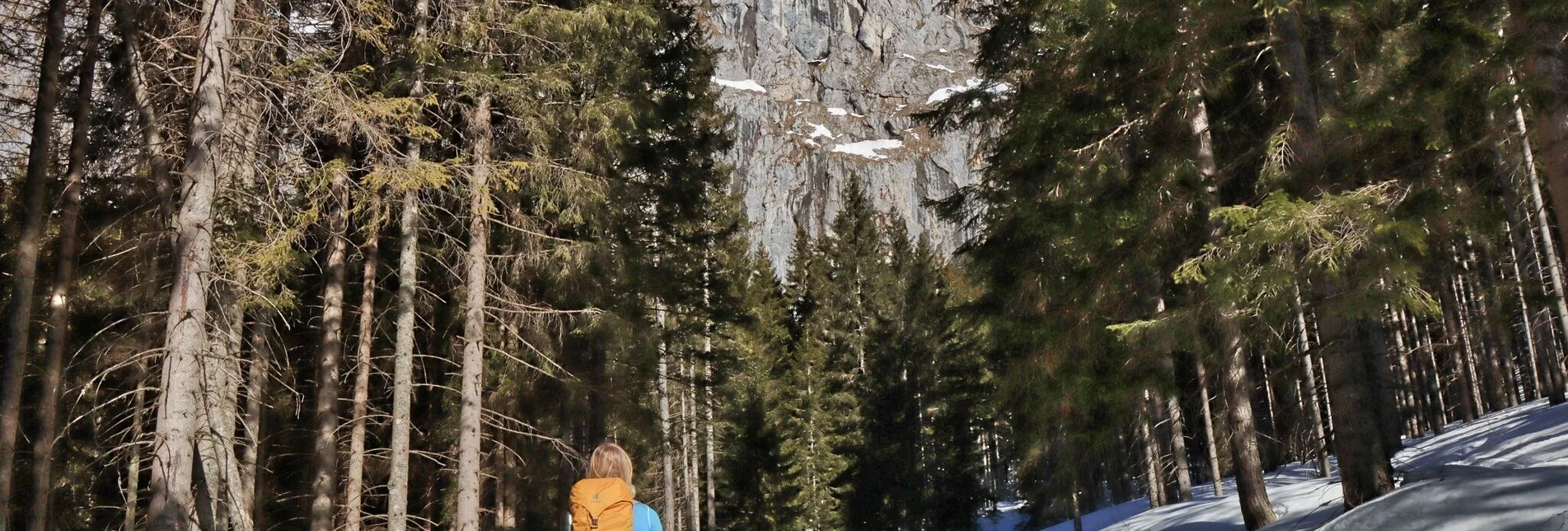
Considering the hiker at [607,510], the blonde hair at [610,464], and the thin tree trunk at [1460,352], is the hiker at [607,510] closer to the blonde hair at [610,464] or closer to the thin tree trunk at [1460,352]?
the blonde hair at [610,464]

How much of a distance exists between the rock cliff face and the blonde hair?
11737 centimetres

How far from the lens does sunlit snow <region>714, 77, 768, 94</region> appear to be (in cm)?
15462

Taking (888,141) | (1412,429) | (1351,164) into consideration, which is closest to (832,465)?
(1412,429)

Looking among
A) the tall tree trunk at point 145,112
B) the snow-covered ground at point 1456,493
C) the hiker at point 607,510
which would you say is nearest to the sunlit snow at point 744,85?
the snow-covered ground at point 1456,493

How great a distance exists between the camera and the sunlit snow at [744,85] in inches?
6088

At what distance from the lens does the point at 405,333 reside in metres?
10.5

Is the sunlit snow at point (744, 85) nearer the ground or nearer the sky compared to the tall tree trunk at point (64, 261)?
nearer the sky

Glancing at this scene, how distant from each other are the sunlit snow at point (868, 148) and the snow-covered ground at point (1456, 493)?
12697 cm

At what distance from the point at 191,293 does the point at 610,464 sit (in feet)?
12.3

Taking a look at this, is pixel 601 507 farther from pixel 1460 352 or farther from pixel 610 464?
pixel 1460 352

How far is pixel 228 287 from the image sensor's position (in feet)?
25.5

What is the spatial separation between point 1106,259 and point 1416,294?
3073mm

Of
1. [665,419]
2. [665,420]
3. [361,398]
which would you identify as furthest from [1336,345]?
[665,419]

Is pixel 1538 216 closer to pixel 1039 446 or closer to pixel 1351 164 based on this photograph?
pixel 1039 446
